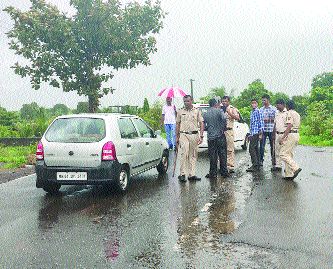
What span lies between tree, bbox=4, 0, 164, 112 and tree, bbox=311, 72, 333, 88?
76951 millimetres

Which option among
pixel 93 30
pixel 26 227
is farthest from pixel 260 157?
pixel 93 30

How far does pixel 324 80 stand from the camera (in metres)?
99.0

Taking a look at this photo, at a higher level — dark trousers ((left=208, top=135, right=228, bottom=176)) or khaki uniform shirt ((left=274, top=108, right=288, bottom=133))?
khaki uniform shirt ((left=274, top=108, right=288, bottom=133))

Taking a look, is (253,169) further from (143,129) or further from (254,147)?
(143,129)

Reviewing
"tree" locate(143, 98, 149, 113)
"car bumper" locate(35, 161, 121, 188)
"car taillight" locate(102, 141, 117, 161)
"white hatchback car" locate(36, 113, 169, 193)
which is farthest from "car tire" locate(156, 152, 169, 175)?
"tree" locate(143, 98, 149, 113)

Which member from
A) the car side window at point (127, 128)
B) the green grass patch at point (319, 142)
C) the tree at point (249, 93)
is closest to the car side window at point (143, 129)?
the car side window at point (127, 128)

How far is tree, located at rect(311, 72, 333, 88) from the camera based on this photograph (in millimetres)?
97812

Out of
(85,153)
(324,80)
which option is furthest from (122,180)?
(324,80)

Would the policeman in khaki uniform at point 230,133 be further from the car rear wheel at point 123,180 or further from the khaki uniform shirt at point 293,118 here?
the car rear wheel at point 123,180

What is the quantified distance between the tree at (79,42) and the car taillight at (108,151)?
17.9m

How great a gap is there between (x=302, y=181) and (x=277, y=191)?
1.60m

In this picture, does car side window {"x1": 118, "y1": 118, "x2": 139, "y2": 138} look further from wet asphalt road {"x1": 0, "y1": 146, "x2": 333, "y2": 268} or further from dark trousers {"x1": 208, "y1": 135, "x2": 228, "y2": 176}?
dark trousers {"x1": 208, "y1": 135, "x2": 228, "y2": 176}

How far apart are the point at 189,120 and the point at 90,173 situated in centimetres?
286

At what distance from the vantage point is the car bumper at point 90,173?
867 centimetres
